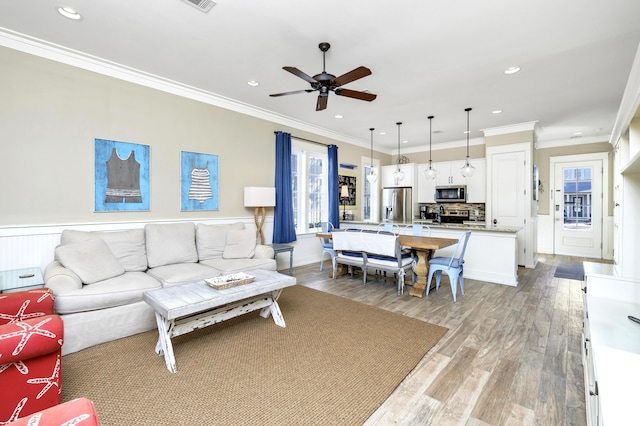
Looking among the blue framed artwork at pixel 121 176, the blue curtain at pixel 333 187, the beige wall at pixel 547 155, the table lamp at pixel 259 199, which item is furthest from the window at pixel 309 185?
the beige wall at pixel 547 155

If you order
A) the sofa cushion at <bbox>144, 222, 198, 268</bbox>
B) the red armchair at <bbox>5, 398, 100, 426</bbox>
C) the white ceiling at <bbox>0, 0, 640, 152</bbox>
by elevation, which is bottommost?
the red armchair at <bbox>5, 398, 100, 426</bbox>

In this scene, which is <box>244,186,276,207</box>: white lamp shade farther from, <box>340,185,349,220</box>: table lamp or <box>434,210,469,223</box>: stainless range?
<box>434,210,469,223</box>: stainless range

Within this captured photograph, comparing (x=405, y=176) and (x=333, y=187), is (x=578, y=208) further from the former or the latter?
(x=333, y=187)

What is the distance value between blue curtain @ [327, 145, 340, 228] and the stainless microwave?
275cm

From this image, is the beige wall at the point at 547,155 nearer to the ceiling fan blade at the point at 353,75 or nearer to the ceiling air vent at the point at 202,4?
the ceiling fan blade at the point at 353,75

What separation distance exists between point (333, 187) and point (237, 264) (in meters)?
3.25

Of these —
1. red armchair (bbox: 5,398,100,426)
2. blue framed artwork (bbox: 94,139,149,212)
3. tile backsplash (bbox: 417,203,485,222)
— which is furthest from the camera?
tile backsplash (bbox: 417,203,485,222)

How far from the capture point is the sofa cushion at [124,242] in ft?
9.98

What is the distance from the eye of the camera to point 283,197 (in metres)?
5.15

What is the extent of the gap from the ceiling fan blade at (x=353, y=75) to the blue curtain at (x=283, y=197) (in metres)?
2.51

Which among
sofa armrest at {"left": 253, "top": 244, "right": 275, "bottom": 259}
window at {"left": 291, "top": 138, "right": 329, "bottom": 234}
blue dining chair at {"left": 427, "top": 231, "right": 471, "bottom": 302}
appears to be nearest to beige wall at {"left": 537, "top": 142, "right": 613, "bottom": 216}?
blue dining chair at {"left": 427, "top": 231, "right": 471, "bottom": 302}

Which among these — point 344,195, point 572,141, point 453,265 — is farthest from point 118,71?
point 572,141

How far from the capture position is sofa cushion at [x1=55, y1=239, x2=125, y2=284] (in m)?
2.68

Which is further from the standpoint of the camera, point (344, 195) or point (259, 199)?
point (344, 195)
